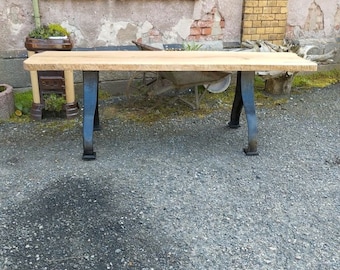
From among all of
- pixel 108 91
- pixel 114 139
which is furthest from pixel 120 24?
pixel 114 139

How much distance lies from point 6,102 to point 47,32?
2.65 ft

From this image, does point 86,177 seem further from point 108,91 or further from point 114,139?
point 108,91

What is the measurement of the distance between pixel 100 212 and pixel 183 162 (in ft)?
3.00

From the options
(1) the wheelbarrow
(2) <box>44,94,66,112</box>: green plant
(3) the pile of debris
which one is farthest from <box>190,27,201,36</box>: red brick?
(2) <box>44,94,66,112</box>: green plant

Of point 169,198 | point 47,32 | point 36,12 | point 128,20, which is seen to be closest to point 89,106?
point 169,198

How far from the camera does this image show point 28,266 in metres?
2.00

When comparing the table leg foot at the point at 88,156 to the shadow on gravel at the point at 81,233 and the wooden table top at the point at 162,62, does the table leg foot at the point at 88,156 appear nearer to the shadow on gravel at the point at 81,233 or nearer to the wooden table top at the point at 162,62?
the shadow on gravel at the point at 81,233

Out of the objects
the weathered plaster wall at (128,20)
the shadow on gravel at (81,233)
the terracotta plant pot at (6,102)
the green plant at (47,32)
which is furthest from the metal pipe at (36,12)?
the shadow on gravel at (81,233)

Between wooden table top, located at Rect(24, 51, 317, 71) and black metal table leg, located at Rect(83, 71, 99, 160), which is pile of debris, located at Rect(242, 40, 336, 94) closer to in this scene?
wooden table top, located at Rect(24, 51, 317, 71)

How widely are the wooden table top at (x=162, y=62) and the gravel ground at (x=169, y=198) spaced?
77 centimetres

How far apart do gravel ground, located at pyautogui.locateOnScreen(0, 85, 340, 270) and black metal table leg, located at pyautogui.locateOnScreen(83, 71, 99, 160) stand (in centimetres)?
11

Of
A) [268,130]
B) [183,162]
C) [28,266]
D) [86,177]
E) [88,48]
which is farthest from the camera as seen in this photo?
[88,48]

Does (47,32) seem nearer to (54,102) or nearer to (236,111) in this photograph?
→ (54,102)

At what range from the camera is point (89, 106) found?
3.04m
